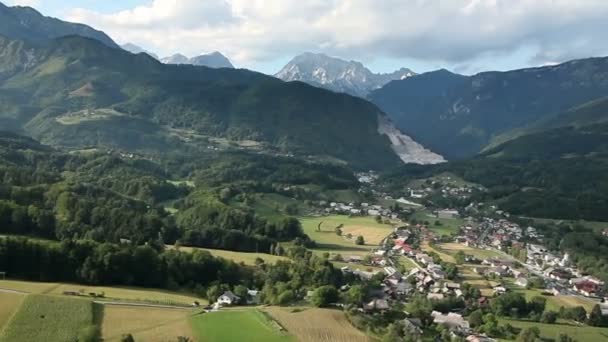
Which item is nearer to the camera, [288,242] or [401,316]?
[401,316]

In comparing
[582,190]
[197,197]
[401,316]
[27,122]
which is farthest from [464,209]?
[27,122]

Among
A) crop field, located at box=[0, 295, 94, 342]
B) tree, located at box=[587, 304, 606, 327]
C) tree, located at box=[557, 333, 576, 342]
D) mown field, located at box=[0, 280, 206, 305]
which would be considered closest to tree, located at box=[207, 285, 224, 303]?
mown field, located at box=[0, 280, 206, 305]

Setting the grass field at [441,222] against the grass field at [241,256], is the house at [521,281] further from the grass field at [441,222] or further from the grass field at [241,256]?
the grass field at [441,222]

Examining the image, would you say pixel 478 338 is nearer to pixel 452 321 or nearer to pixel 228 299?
pixel 452 321

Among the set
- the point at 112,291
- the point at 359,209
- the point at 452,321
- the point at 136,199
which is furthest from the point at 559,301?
the point at 136,199

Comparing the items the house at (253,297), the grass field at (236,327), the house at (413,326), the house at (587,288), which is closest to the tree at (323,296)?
the house at (253,297)

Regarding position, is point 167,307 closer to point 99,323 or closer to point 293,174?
point 99,323

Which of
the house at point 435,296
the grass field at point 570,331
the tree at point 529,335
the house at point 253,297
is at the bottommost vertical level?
the grass field at point 570,331
